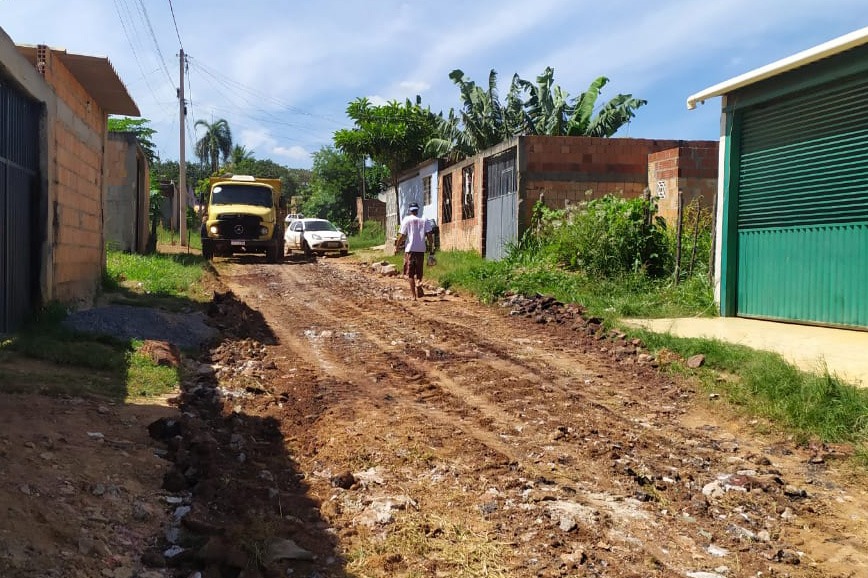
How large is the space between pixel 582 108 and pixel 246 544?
2320 cm

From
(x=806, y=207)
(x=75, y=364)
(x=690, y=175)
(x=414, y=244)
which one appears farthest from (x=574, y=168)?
(x=75, y=364)

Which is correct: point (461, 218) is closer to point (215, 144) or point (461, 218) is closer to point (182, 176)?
point (182, 176)

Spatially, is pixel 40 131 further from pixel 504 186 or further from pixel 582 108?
pixel 582 108

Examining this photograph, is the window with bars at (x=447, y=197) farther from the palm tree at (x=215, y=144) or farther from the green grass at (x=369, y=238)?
the palm tree at (x=215, y=144)

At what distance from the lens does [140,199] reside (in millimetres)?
21781

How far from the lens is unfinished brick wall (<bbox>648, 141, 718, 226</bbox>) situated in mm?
14656

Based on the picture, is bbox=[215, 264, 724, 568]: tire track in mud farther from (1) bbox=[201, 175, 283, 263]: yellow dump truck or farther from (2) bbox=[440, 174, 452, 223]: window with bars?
(2) bbox=[440, 174, 452, 223]: window with bars

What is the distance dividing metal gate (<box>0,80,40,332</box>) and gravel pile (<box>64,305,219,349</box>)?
22.6 inches

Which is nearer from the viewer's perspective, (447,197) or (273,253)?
(273,253)

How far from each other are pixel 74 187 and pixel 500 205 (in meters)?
10.9

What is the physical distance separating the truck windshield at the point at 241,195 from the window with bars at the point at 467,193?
579cm

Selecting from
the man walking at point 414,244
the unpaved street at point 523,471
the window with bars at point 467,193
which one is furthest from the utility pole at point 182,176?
the unpaved street at point 523,471

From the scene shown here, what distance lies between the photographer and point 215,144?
62.4m

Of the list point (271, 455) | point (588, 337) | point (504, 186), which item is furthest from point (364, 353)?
point (504, 186)
